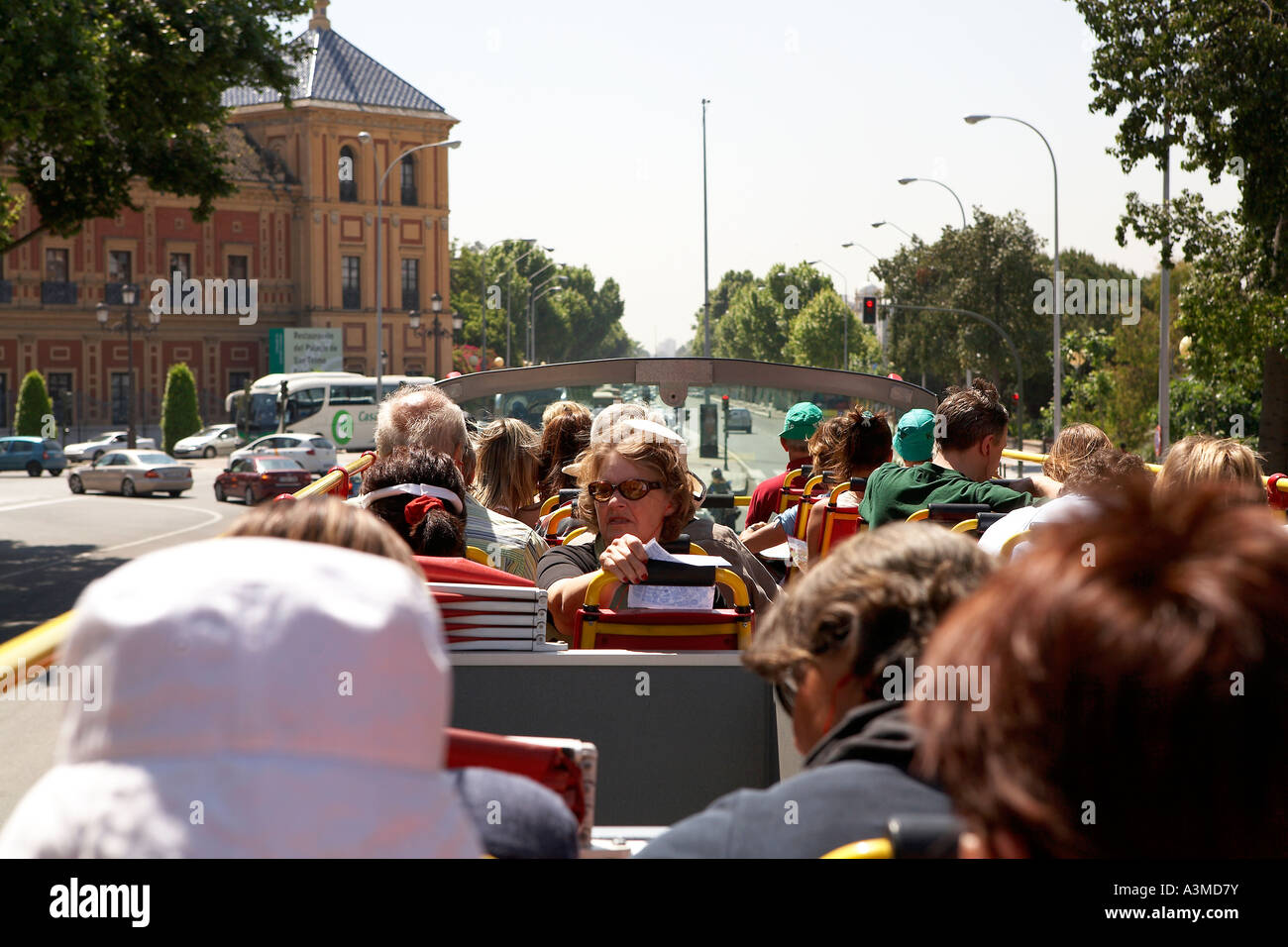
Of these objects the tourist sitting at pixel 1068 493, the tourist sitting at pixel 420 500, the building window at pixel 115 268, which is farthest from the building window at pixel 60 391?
Answer: the tourist sitting at pixel 1068 493

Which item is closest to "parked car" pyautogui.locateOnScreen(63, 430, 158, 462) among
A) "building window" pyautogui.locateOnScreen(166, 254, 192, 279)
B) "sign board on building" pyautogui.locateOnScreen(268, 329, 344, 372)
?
"building window" pyautogui.locateOnScreen(166, 254, 192, 279)

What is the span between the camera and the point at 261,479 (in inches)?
1378

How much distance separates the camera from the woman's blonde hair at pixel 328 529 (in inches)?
77.9

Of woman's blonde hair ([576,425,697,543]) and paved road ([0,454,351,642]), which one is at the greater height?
woman's blonde hair ([576,425,697,543])

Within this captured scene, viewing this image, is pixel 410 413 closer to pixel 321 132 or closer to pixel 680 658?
pixel 680 658

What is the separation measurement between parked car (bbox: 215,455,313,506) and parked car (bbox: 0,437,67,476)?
13.7m

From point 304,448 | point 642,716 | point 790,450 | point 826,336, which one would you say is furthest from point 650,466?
point 826,336

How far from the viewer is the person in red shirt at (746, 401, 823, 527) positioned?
22.5 feet

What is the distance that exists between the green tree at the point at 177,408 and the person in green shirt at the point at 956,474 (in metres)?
55.6

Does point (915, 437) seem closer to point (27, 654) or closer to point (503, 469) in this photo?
point (503, 469)

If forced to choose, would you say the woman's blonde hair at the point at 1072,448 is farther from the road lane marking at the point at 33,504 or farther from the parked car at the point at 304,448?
the parked car at the point at 304,448

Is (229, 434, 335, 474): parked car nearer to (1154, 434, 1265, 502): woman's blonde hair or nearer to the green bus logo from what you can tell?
the green bus logo

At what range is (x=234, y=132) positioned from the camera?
7319cm
